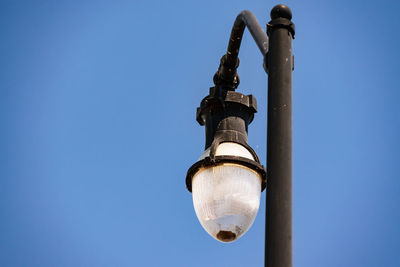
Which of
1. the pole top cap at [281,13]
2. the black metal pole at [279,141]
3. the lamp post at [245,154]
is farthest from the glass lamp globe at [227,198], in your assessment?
the pole top cap at [281,13]

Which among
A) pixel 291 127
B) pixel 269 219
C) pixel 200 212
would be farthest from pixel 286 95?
pixel 200 212

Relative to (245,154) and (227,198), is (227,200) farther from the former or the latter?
(245,154)

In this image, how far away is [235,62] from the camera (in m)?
4.94

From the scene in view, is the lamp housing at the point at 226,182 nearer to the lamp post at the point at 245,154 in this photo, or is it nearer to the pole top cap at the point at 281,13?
the lamp post at the point at 245,154

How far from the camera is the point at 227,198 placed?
4152 mm

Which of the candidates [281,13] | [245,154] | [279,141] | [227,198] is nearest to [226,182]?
[227,198]

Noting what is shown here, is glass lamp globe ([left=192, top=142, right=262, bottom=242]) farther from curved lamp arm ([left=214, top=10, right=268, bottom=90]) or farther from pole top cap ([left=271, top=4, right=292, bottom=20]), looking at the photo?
pole top cap ([left=271, top=4, right=292, bottom=20])

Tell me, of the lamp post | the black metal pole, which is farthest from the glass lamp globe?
the black metal pole

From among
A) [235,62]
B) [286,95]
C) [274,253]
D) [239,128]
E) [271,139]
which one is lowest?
[274,253]

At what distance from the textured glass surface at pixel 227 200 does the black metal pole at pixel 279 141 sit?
2.33 feet

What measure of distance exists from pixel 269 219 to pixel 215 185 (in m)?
0.92

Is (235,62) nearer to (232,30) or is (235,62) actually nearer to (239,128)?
(232,30)

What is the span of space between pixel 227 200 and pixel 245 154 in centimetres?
35

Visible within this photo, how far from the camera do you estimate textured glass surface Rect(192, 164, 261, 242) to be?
415cm
